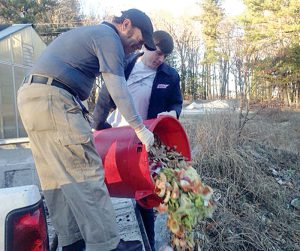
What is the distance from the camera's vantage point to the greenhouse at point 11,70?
472 inches

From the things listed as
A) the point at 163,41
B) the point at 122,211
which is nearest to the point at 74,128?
A: the point at 163,41

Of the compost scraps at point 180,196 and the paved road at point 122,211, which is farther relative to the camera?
the paved road at point 122,211

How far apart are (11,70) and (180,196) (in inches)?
433

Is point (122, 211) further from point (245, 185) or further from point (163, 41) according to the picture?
point (245, 185)

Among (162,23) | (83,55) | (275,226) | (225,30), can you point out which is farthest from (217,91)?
(83,55)

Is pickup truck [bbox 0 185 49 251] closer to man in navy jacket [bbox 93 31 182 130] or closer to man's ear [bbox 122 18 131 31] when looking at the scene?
man's ear [bbox 122 18 131 31]

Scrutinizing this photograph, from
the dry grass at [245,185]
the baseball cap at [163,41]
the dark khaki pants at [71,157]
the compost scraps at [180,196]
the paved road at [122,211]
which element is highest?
the baseball cap at [163,41]

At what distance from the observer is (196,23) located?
41688 mm

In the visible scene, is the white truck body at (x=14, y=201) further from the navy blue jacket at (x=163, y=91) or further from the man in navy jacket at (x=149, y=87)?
the navy blue jacket at (x=163, y=91)

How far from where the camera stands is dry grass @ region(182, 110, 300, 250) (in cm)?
432

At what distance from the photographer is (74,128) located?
2273mm

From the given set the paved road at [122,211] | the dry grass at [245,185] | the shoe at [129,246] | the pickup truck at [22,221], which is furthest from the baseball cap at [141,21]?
the dry grass at [245,185]

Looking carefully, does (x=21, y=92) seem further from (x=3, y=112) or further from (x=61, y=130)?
(x=3, y=112)

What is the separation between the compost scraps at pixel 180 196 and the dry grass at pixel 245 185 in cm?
146
